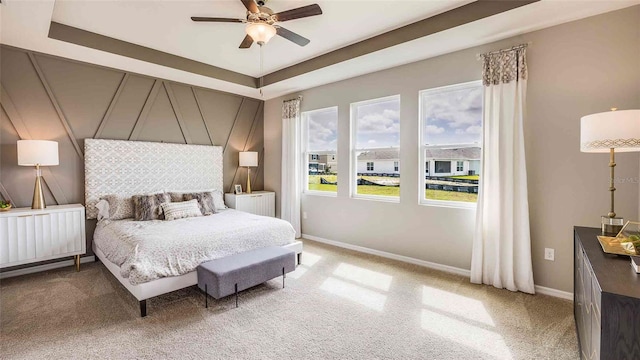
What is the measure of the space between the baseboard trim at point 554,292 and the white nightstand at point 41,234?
5.16 m

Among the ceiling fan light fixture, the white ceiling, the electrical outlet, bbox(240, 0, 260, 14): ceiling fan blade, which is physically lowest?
the electrical outlet

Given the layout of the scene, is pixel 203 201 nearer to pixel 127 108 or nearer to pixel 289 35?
pixel 127 108

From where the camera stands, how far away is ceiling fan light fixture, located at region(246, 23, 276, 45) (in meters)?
2.53

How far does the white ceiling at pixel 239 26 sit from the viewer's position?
2660mm

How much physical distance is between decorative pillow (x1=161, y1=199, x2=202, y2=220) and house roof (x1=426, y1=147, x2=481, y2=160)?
3.17 m

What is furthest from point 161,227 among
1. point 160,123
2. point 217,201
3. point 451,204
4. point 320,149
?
point 451,204

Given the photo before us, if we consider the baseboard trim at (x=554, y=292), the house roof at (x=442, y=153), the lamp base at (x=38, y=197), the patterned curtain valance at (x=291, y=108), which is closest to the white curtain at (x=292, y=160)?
the patterned curtain valance at (x=291, y=108)

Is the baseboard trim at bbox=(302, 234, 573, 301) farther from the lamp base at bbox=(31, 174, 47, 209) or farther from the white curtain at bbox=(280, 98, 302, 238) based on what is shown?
the lamp base at bbox=(31, 174, 47, 209)

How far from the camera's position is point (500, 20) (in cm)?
271

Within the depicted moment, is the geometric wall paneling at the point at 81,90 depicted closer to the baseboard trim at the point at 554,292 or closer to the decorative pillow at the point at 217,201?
the decorative pillow at the point at 217,201

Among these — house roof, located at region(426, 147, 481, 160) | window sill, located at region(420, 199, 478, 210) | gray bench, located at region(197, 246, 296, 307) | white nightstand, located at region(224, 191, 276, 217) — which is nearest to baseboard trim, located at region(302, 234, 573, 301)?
window sill, located at region(420, 199, 478, 210)

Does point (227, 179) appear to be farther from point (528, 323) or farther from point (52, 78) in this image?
point (528, 323)

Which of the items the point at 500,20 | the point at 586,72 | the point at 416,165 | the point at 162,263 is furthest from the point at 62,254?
the point at 586,72

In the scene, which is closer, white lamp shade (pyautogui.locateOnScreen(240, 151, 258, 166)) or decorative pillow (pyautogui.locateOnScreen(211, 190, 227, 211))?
decorative pillow (pyautogui.locateOnScreen(211, 190, 227, 211))
